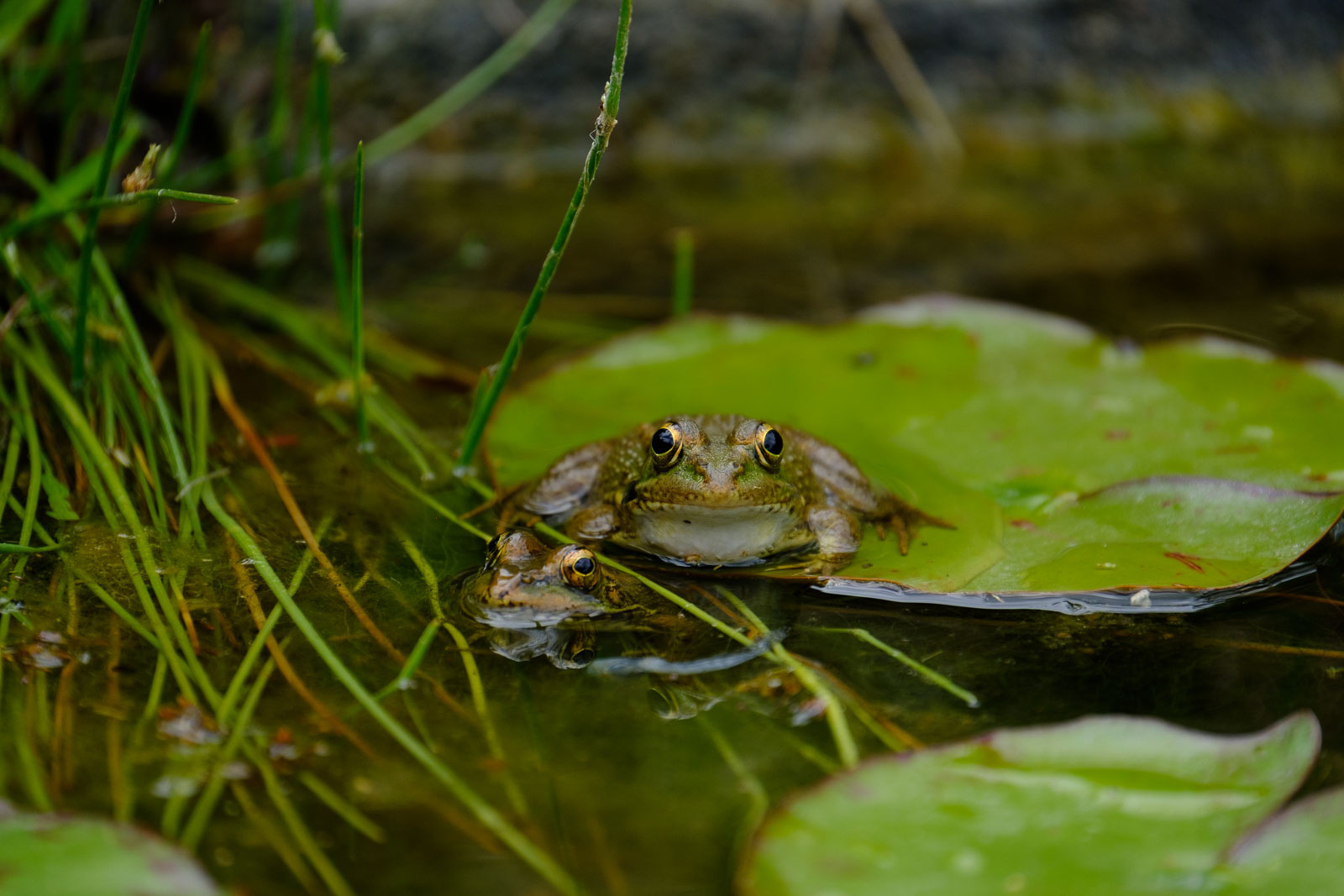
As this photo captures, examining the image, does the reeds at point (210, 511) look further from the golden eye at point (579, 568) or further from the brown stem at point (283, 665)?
the golden eye at point (579, 568)

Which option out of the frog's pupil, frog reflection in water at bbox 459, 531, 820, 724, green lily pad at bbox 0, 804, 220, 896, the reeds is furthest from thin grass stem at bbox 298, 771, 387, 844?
the frog's pupil

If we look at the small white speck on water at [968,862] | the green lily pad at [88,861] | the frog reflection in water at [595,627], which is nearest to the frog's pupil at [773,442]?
the frog reflection in water at [595,627]

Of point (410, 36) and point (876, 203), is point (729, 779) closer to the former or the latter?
point (876, 203)

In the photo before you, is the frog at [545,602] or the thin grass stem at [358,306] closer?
the frog at [545,602]

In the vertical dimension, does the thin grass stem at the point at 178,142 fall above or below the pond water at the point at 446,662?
above

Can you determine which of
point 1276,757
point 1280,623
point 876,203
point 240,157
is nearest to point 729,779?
point 1276,757

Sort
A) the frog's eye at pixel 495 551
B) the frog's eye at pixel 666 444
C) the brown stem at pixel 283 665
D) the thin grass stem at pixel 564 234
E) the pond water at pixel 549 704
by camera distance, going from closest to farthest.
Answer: the pond water at pixel 549 704
the brown stem at pixel 283 665
the thin grass stem at pixel 564 234
the frog's eye at pixel 495 551
the frog's eye at pixel 666 444
